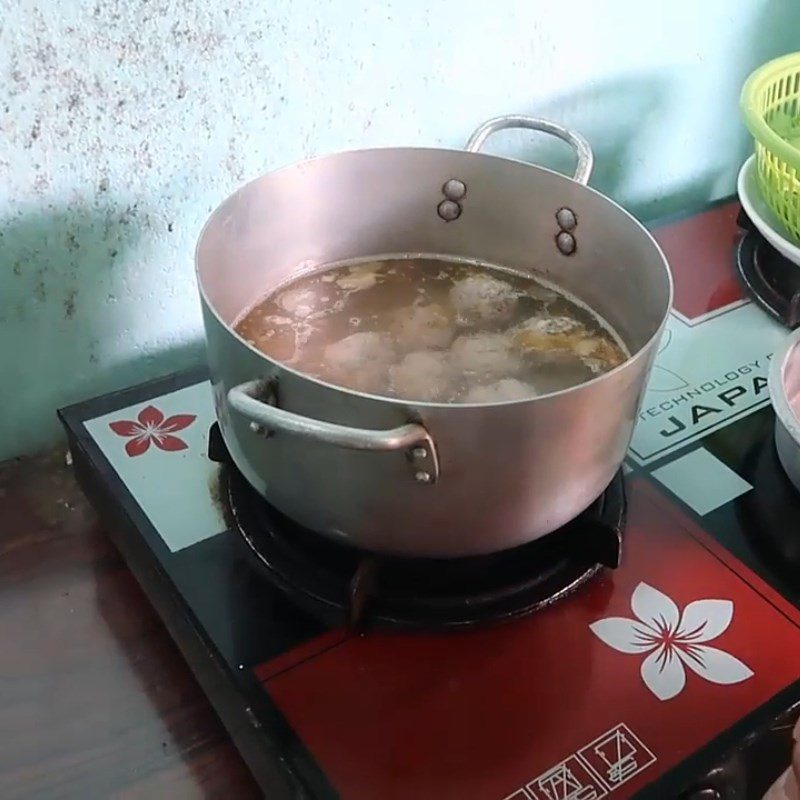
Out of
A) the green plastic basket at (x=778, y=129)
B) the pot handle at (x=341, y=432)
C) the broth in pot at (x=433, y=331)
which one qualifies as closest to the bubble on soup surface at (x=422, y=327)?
the broth in pot at (x=433, y=331)

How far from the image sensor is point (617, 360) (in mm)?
709

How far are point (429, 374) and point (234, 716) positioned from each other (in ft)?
0.80

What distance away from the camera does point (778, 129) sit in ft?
3.26

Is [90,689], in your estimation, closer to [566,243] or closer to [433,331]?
[433,331]

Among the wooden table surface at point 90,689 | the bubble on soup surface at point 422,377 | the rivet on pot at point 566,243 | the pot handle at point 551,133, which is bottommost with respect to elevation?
the wooden table surface at point 90,689

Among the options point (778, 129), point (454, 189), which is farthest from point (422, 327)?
point (778, 129)

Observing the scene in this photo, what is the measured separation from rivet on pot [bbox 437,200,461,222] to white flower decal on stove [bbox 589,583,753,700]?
317 mm

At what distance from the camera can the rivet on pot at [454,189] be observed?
2.49 feet

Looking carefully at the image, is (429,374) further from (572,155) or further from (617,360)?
(572,155)

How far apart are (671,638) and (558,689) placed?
8cm

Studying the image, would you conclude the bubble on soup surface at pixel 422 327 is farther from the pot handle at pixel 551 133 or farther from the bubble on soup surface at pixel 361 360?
the pot handle at pixel 551 133

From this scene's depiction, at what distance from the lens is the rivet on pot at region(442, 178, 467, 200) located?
76 cm

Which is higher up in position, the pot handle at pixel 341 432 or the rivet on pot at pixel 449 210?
the pot handle at pixel 341 432

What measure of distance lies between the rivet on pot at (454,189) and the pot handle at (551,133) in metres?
0.03
